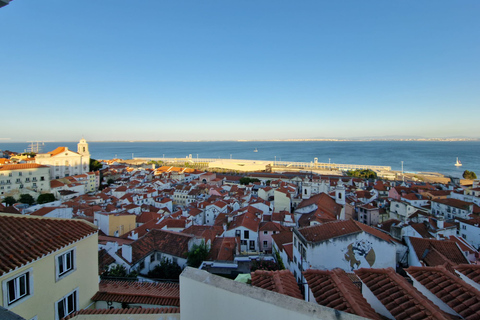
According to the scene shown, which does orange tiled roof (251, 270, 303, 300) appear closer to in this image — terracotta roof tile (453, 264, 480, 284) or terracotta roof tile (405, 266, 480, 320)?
terracotta roof tile (405, 266, 480, 320)

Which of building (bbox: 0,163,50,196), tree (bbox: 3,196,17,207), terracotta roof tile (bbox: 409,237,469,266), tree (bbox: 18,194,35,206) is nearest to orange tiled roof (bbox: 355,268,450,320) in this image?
terracotta roof tile (bbox: 409,237,469,266)

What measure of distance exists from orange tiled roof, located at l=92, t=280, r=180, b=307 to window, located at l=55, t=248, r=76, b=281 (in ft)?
3.00

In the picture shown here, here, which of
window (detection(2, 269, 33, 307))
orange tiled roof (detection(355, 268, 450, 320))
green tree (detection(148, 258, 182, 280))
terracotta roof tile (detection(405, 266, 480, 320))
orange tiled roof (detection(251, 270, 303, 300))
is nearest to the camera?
orange tiled roof (detection(355, 268, 450, 320))

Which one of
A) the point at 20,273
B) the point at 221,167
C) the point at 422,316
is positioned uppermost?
the point at 422,316

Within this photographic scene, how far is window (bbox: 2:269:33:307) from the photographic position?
11.2 ft

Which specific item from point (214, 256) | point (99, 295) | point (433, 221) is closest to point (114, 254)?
point (214, 256)

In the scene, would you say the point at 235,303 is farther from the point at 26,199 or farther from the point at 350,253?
the point at 26,199

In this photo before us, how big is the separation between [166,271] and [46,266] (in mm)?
6472

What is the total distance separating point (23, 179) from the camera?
33.8 metres

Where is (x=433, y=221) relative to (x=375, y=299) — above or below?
below

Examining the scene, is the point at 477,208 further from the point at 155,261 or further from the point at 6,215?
the point at 6,215

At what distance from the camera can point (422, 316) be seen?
2092 mm

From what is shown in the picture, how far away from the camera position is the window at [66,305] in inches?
165

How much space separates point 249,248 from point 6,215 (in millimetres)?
12465
